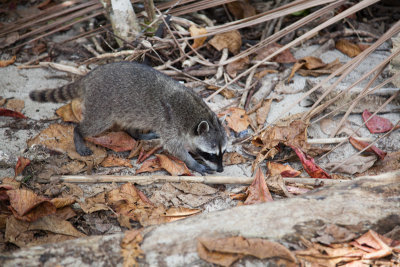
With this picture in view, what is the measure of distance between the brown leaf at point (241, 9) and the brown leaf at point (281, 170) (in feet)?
8.64

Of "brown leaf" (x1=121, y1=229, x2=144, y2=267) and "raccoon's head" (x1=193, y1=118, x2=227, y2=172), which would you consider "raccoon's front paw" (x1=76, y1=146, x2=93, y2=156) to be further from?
"brown leaf" (x1=121, y1=229, x2=144, y2=267)

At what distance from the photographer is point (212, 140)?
4.19 metres

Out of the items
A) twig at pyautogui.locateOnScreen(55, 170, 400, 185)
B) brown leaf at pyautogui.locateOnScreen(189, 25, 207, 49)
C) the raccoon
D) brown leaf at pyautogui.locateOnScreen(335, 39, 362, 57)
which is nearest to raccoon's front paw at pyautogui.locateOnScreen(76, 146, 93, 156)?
the raccoon

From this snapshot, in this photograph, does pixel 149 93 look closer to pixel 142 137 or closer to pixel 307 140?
pixel 142 137

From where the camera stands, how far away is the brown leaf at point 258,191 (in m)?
3.66

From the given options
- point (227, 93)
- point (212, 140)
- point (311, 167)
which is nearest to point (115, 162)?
point (212, 140)

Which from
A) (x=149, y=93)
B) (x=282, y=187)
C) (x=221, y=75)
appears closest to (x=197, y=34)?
(x=221, y=75)

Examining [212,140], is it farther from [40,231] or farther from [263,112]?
[40,231]

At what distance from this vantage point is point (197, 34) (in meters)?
5.25

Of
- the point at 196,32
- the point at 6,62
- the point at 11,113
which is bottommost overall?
the point at 11,113

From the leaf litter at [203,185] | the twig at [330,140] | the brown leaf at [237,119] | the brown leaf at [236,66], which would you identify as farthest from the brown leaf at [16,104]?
the twig at [330,140]

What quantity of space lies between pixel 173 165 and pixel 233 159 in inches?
26.2

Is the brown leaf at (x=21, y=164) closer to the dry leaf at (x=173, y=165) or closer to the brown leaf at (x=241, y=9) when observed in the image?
the dry leaf at (x=173, y=165)

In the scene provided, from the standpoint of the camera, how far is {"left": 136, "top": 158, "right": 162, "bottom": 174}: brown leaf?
4137mm
